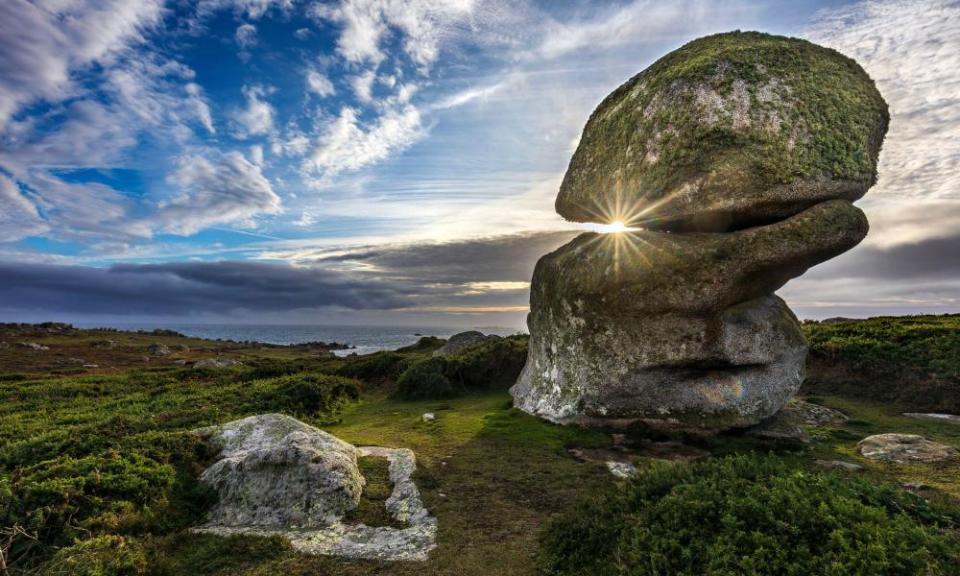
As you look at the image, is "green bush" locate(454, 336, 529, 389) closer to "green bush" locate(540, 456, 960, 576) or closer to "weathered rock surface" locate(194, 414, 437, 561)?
"weathered rock surface" locate(194, 414, 437, 561)

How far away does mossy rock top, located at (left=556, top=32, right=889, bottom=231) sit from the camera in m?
14.1

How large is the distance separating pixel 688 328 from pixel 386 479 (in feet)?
32.3

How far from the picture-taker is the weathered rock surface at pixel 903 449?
12258mm

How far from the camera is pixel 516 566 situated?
7875 millimetres

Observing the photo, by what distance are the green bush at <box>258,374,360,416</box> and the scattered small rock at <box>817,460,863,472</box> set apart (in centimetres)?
1817

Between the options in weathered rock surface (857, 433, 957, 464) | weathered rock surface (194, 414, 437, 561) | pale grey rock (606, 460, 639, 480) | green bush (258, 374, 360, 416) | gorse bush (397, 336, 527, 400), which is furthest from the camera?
gorse bush (397, 336, 527, 400)

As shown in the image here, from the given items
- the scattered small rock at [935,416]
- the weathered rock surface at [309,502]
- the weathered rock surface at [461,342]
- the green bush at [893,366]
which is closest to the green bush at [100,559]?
the weathered rock surface at [309,502]

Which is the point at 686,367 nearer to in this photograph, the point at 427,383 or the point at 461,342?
the point at 427,383

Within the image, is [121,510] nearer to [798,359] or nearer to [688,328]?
[688,328]

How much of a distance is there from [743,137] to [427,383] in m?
17.5

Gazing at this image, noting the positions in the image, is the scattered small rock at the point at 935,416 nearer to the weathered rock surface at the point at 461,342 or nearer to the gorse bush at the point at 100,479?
the gorse bush at the point at 100,479

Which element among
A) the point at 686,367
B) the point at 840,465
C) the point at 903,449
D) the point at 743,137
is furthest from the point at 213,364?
the point at 903,449

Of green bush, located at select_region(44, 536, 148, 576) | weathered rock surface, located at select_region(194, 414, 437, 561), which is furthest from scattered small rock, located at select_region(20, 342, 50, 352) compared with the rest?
green bush, located at select_region(44, 536, 148, 576)

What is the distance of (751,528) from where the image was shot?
6.18m
